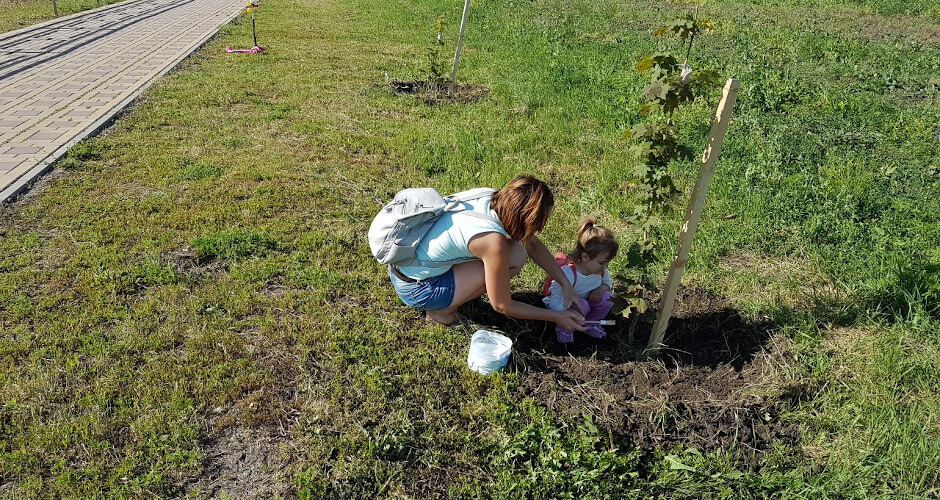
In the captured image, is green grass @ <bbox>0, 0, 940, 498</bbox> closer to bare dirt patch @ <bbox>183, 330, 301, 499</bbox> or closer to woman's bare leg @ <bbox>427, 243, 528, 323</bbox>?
bare dirt patch @ <bbox>183, 330, 301, 499</bbox>

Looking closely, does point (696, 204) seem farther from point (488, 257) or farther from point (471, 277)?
point (471, 277)

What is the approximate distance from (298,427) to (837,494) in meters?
2.30

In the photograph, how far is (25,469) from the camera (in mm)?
2584

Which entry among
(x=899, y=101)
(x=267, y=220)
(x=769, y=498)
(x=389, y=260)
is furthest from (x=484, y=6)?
(x=769, y=498)

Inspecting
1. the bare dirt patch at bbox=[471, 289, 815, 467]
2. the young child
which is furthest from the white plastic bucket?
the young child

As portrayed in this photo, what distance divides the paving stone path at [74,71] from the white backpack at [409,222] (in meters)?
3.35

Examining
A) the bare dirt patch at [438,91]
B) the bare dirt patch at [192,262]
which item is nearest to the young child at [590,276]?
the bare dirt patch at [192,262]

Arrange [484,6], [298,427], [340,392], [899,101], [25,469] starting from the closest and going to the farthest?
[25,469] < [298,427] < [340,392] < [899,101] < [484,6]

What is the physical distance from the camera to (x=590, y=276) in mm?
3709

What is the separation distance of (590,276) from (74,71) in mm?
8641

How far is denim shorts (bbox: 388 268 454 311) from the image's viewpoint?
3.44m

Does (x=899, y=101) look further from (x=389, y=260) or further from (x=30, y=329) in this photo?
(x=30, y=329)

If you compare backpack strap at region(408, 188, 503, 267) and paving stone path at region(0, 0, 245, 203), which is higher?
backpack strap at region(408, 188, 503, 267)

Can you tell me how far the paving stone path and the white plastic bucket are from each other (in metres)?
3.87
